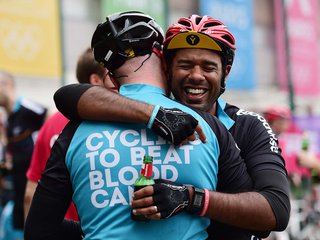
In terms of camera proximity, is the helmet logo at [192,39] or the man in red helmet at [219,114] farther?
the helmet logo at [192,39]

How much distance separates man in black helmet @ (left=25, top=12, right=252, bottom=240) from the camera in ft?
8.51

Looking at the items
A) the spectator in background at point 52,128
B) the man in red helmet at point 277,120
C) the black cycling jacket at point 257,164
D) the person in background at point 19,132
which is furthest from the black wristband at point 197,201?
the man in red helmet at point 277,120

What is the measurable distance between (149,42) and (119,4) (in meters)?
10.3

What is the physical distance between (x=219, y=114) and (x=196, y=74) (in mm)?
241

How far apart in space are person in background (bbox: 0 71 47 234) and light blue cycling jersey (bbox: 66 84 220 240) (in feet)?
13.2

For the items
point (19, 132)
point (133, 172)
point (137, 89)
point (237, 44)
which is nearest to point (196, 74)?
point (137, 89)

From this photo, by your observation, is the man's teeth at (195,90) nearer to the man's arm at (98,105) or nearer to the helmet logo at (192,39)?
the helmet logo at (192,39)

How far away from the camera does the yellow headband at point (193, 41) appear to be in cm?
308

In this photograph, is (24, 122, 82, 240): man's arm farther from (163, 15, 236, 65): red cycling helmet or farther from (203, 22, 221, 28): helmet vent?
(203, 22, 221, 28): helmet vent

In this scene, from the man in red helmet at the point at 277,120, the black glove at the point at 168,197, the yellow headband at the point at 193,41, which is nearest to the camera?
the black glove at the point at 168,197

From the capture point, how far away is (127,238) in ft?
8.52

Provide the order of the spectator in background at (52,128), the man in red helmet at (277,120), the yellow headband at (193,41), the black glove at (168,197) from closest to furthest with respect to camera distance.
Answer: the black glove at (168,197) < the yellow headband at (193,41) < the spectator in background at (52,128) < the man in red helmet at (277,120)

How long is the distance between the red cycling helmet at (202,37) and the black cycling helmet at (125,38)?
0.21 m

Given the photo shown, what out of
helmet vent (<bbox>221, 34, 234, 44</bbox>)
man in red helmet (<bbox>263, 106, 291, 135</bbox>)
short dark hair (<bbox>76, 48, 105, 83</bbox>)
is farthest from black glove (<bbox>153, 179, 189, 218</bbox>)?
man in red helmet (<bbox>263, 106, 291, 135</bbox>)
